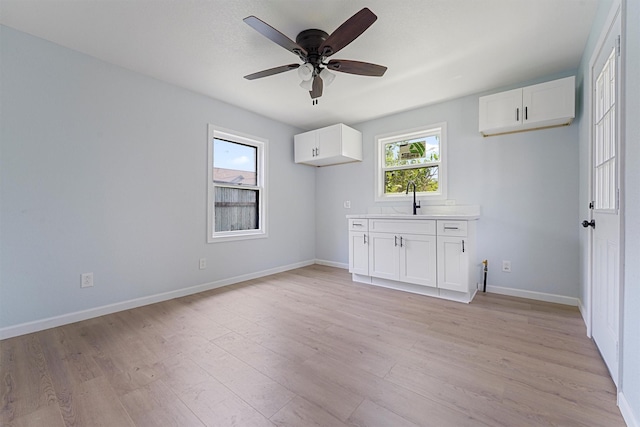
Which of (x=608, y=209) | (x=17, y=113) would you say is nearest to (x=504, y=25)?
(x=608, y=209)

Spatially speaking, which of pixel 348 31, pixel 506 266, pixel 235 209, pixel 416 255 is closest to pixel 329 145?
pixel 235 209

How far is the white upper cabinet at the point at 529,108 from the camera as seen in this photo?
254 cm

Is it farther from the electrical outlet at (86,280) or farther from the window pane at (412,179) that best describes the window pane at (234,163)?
the window pane at (412,179)

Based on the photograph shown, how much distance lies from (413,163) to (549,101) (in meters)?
1.58

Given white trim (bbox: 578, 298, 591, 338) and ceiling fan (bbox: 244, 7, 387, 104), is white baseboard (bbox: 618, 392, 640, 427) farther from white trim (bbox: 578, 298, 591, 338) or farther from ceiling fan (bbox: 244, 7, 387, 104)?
ceiling fan (bbox: 244, 7, 387, 104)

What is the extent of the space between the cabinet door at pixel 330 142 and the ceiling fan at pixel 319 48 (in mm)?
1490

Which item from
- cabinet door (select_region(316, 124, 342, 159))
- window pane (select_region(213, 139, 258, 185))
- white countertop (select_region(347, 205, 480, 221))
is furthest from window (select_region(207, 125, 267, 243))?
white countertop (select_region(347, 205, 480, 221))

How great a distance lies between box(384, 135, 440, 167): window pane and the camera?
3.65 m

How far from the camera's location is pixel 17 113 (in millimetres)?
2127

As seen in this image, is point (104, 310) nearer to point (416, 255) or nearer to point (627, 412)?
point (416, 255)

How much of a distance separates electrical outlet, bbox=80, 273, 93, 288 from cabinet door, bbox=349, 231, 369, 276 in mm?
2854

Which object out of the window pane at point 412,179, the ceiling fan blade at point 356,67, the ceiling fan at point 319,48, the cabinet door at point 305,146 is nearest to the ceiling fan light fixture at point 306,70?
the ceiling fan at point 319,48

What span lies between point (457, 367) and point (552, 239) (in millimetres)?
Answer: 2118

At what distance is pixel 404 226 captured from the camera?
318cm
